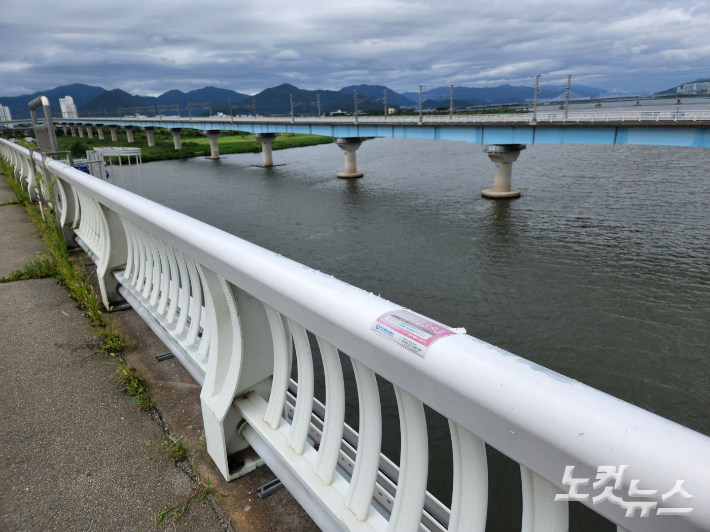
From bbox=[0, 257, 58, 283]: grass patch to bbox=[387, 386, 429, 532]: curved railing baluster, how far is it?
5659 millimetres

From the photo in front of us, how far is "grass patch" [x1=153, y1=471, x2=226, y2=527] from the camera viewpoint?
2301 mm

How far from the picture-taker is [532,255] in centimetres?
1948

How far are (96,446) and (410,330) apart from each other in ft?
7.81

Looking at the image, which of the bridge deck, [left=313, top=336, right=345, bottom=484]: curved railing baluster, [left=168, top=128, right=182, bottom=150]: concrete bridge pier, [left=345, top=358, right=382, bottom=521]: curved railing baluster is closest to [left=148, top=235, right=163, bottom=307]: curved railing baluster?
[left=313, top=336, right=345, bottom=484]: curved railing baluster

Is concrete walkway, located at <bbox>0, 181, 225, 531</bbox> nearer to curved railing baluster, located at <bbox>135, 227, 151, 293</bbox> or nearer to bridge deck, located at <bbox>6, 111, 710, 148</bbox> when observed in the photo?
curved railing baluster, located at <bbox>135, 227, 151, 293</bbox>

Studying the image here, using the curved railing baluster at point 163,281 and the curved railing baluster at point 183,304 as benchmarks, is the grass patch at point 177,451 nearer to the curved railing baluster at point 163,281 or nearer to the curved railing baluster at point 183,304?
the curved railing baluster at point 183,304

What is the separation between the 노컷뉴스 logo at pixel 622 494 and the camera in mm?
792

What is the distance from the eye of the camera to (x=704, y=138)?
919 inches

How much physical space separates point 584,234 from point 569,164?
23902mm

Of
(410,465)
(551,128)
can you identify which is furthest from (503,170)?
(410,465)

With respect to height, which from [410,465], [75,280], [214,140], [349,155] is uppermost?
[410,465]

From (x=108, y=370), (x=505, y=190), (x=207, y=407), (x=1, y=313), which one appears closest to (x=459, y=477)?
(x=207, y=407)

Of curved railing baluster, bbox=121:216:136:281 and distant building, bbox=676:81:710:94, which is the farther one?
distant building, bbox=676:81:710:94

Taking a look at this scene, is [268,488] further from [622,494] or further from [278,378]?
[622,494]
